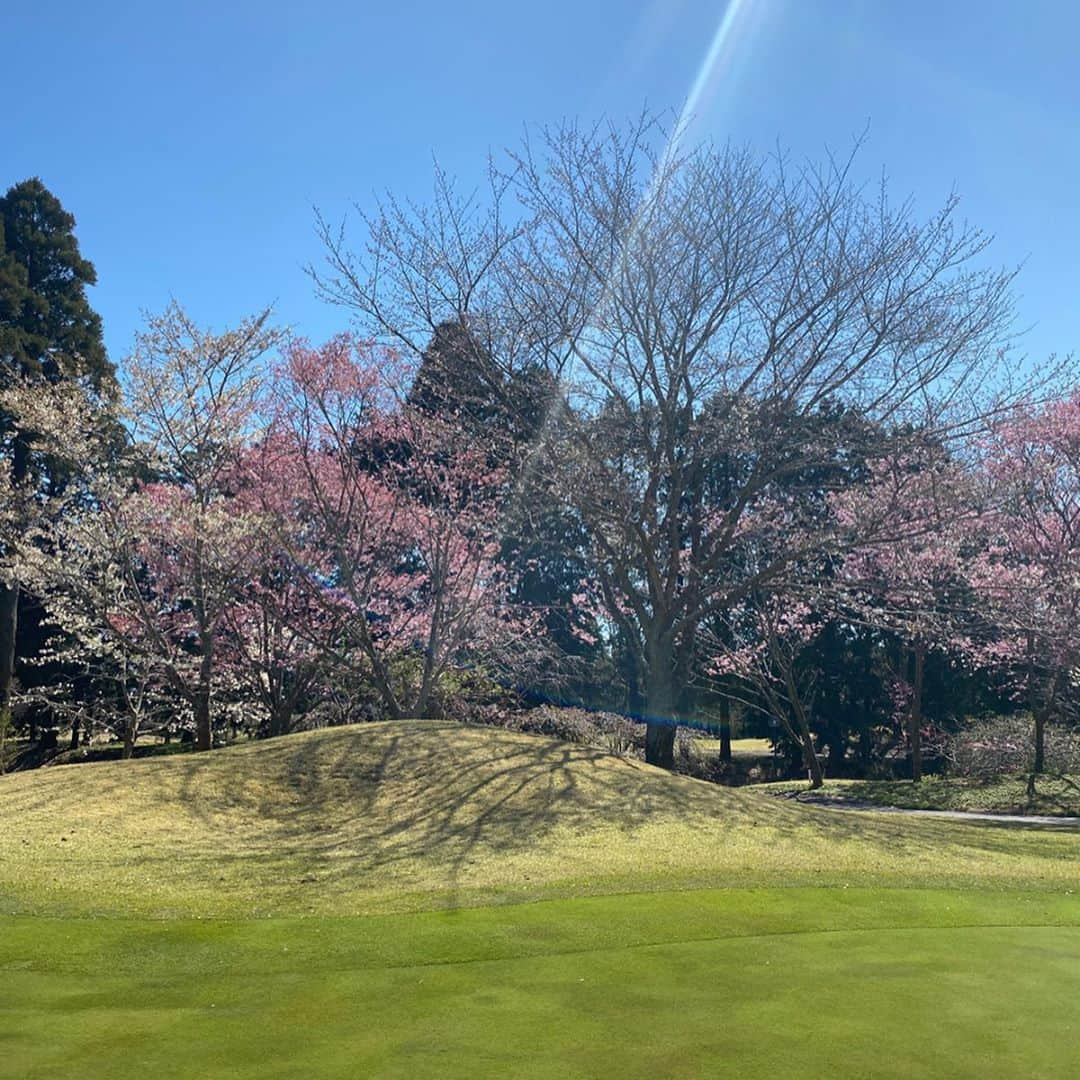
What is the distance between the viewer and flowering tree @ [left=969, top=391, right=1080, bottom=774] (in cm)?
1340

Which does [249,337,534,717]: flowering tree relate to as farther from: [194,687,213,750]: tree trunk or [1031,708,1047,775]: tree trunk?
[1031,708,1047,775]: tree trunk

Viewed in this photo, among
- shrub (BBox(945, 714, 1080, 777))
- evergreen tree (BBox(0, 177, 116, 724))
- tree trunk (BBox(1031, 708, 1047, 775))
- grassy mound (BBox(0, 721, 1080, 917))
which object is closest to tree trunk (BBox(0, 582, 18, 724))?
evergreen tree (BBox(0, 177, 116, 724))

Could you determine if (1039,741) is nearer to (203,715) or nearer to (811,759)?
(811,759)

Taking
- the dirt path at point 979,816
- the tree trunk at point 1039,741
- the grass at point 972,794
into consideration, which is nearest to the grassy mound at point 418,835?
the dirt path at point 979,816

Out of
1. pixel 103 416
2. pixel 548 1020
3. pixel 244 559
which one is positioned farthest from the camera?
pixel 103 416

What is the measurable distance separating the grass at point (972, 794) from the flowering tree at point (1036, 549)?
77 cm

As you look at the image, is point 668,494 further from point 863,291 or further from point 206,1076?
point 206,1076

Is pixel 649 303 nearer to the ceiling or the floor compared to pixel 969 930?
nearer to the ceiling

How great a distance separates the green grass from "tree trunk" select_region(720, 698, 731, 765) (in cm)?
1764

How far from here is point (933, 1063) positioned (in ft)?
12.8

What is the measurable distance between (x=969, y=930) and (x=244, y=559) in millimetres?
12122

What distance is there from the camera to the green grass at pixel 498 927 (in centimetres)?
411

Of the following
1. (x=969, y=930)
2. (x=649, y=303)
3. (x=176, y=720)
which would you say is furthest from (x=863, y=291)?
(x=176, y=720)

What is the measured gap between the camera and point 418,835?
32.0 ft
